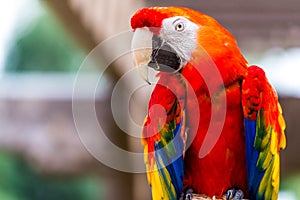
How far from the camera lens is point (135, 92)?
50.1 inches

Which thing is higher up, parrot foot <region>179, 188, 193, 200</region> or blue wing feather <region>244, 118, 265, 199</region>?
blue wing feather <region>244, 118, 265, 199</region>

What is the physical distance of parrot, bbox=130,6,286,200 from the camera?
93 centimetres

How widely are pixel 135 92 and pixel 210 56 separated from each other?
0.36m

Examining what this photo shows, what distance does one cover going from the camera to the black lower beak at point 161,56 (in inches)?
36.4

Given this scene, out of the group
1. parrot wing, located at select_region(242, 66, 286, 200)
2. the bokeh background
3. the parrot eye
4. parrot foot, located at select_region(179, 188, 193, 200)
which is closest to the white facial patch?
the parrot eye

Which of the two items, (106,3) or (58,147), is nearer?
(106,3)

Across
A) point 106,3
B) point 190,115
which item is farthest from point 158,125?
point 106,3

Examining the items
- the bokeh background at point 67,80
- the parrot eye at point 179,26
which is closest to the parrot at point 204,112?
the parrot eye at point 179,26

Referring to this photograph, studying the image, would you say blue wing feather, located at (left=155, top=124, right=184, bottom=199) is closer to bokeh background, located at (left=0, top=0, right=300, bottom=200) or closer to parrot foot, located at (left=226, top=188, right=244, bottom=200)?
parrot foot, located at (left=226, top=188, right=244, bottom=200)

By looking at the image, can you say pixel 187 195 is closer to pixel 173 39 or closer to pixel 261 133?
pixel 261 133

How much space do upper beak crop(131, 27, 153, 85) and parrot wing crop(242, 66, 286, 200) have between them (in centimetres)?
19

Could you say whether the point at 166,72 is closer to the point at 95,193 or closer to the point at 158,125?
the point at 158,125

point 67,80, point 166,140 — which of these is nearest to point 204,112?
point 166,140

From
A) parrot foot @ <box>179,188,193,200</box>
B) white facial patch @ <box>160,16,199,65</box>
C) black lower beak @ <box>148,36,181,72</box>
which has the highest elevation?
white facial patch @ <box>160,16,199,65</box>
